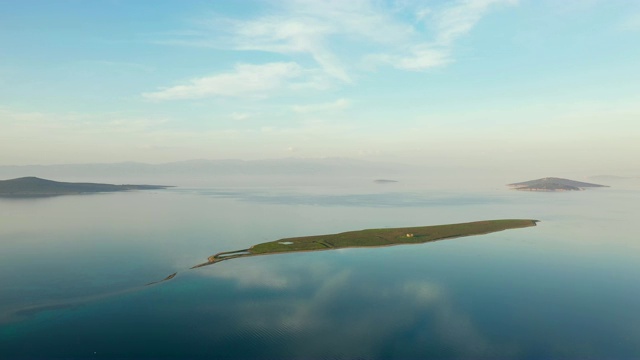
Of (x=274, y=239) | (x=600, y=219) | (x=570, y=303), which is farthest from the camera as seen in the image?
(x=600, y=219)

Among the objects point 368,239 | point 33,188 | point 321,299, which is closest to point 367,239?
point 368,239

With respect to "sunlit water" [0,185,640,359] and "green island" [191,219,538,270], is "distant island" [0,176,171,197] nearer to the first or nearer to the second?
"sunlit water" [0,185,640,359]

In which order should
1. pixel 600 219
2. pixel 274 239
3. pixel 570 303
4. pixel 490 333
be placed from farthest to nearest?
pixel 600 219
pixel 274 239
pixel 570 303
pixel 490 333

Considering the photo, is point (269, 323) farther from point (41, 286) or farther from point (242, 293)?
point (41, 286)

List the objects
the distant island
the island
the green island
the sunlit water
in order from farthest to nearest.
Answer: the distant island → the green island → the island → the sunlit water

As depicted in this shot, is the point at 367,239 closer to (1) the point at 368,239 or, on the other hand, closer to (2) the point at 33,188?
(1) the point at 368,239

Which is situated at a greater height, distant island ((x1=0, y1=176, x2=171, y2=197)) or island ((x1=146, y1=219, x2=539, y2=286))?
distant island ((x1=0, y1=176, x2=171, y2=197))

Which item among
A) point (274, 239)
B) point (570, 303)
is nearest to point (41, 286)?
point (274, 239)

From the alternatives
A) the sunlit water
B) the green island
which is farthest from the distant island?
the green island
